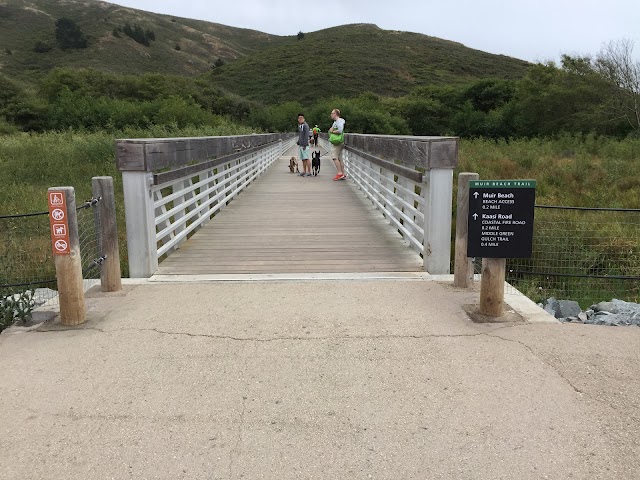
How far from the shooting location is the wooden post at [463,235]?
544 centimetres

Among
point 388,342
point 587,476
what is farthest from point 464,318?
point 587,476

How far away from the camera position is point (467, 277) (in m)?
5.60

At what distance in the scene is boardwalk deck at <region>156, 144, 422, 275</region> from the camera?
661cm

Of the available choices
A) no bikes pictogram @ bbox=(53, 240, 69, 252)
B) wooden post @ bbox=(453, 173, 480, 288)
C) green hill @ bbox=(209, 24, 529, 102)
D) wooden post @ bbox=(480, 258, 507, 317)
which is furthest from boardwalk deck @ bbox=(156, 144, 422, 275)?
green hill @ bbox=(209, 24, 529, 102)

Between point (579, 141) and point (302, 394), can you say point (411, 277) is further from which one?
point (579, 141)

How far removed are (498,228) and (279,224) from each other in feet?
16.8

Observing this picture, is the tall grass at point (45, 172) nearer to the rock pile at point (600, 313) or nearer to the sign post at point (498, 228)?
the sign post at point (498, 228)

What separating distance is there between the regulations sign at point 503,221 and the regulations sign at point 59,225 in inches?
126

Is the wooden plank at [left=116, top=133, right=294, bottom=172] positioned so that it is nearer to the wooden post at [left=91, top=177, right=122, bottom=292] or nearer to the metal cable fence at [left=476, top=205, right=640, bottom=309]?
the wooden post at [left=91, top=177, right=122, bottom=292]

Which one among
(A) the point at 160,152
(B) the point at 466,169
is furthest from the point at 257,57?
(A) the point at 160,152

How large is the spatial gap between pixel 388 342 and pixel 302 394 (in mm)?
1012

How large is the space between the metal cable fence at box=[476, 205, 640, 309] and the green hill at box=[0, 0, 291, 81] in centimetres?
10454

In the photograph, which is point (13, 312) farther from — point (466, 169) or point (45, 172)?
point (466, 169)

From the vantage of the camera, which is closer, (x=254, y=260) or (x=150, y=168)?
(x=150, y=168)
